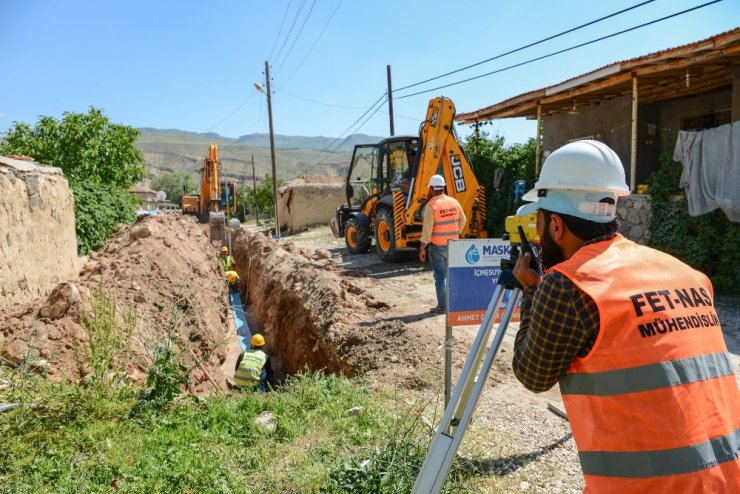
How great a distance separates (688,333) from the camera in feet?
5.16

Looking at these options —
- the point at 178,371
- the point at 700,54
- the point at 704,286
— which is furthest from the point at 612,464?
the point at 700,54

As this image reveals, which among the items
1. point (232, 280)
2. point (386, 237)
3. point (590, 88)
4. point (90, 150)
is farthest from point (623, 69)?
point (90, 150)

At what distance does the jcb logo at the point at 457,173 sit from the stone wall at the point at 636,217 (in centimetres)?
322

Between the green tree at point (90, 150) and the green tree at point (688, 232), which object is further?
the green tree at point (90, 150)

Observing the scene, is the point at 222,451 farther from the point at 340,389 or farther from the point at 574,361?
the point at 574,361

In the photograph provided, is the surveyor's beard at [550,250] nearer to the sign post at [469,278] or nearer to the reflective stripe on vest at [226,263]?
the sign post at [469,278]

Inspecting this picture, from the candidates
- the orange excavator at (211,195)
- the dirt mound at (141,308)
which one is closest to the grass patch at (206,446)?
the dirt mound at (141,308)

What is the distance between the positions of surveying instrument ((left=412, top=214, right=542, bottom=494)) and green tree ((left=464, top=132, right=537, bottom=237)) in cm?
1186

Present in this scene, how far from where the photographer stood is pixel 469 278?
393 cm

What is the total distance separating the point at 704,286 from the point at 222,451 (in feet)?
10.4

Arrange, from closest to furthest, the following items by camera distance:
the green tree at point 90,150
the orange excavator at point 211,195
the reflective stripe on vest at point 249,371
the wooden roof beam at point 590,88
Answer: the reflective stripe on vest at point 249,371 < the wooden roof beam at point 590,88 < the green tree at point 90,150 < the orange excavator at point 211,195

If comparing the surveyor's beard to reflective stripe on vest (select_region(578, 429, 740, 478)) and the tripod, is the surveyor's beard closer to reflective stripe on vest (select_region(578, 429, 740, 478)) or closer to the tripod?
the tripod

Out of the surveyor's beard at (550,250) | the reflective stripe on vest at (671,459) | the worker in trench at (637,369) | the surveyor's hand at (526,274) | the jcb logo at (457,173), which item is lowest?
the reflective stripe on vest at (671,459)

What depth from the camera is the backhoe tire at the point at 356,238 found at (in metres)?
14.1
